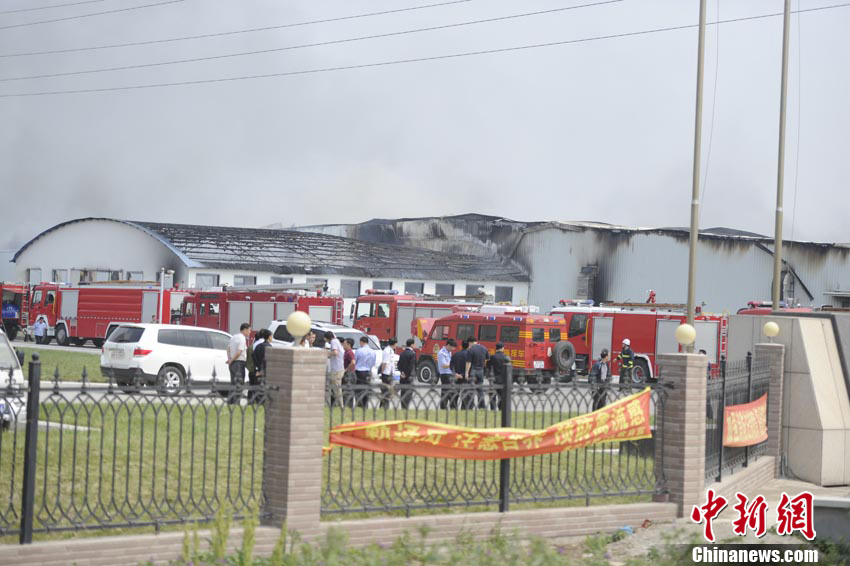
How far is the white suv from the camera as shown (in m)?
24.0

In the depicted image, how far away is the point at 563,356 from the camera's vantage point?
34.8m

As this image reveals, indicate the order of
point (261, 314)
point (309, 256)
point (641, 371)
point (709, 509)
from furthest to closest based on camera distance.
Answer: point (309, 256)
point (261, 314)
point (641, 371)
point (709, 509)

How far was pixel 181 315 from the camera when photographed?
4512cm

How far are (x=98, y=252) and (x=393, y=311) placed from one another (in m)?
26.4

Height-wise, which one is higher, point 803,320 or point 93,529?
point 803,320

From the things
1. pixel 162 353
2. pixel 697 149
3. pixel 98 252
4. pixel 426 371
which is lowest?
pixel 426 371

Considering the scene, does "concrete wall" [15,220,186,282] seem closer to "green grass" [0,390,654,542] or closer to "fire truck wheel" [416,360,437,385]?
"fire truck wheel" [416,360,437,385]

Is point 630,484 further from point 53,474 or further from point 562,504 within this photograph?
point 53,474

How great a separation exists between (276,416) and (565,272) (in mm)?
51429

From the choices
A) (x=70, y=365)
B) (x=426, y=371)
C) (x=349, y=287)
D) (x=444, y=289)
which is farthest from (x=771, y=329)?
(x=444, y=289)

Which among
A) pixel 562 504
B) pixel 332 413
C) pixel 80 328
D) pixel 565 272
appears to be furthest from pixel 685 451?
pixel 565 272

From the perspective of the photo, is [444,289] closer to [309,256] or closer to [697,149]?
[309,256]

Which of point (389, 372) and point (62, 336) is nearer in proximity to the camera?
point (389, 372)

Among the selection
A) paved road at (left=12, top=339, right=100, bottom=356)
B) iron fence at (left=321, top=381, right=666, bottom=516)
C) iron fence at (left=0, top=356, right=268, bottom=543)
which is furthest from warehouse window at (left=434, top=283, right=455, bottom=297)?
iron fence at (left=321, top=381, right=666, bottom=516)
